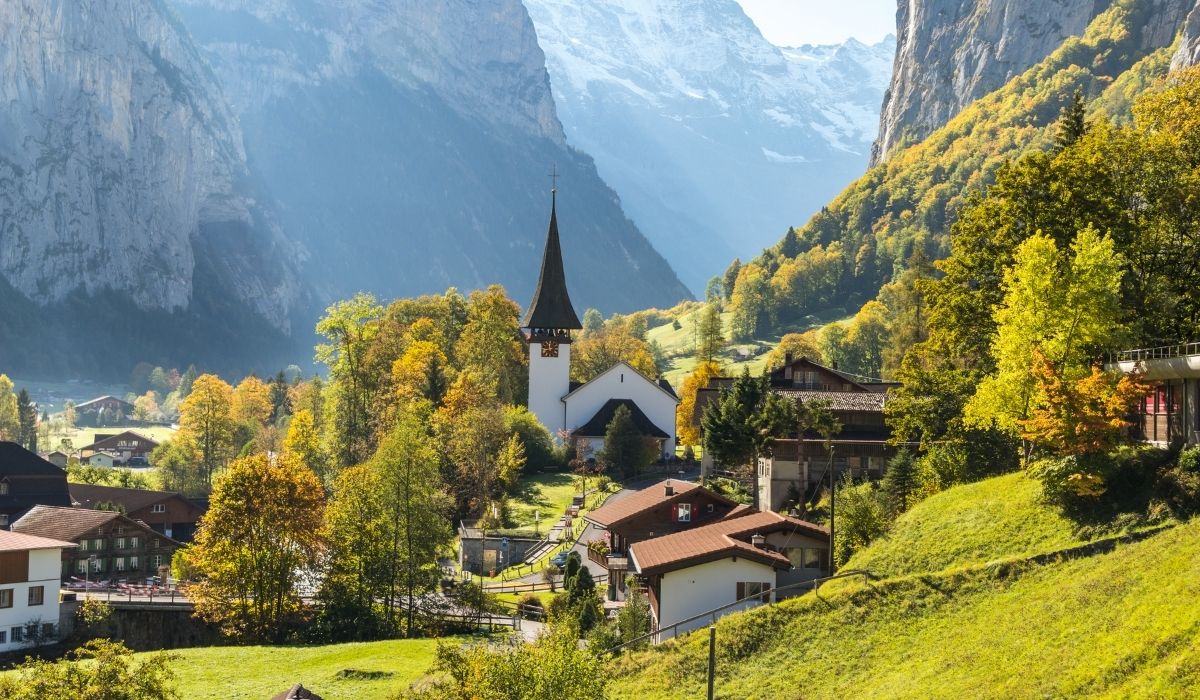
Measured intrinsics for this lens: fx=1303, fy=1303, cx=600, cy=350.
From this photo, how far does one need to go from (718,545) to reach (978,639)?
15.3m

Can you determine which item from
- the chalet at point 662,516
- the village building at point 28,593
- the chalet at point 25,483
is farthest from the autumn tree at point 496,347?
the chalet at point 662,516

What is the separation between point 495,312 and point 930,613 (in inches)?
2920

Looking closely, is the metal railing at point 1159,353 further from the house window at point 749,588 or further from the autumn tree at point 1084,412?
the house window at point 749,588

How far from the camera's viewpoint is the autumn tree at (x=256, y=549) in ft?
194

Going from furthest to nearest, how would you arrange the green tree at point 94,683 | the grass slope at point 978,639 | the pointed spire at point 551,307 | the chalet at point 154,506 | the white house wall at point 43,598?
the pointed spire at point 551,307, the chalet at point 154,506, the white house wall at point 43,598, the green tree at point 94,683, the grass slope at point 978,639

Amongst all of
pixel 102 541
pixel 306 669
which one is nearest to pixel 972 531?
pixel 306 669

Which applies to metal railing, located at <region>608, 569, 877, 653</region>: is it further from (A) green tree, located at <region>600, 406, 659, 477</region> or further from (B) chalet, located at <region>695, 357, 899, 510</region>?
(A) green tree, located at <region>600, 406, 659, 477</region>

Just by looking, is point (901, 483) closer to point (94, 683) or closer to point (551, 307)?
point (94, 683)

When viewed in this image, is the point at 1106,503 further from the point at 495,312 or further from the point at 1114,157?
the point at 495,312

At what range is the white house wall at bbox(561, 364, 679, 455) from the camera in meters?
100

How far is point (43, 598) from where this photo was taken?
2554 inches

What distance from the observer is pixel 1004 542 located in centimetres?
3816

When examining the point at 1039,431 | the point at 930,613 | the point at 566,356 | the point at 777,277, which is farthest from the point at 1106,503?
the point at 777,277

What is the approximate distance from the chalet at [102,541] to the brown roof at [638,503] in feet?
113
